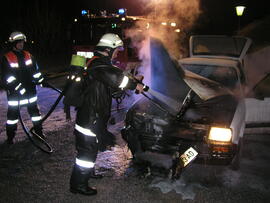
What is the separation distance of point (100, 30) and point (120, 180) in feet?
27.7

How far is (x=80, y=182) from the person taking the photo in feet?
11.8

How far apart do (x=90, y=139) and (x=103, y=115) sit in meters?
0.32

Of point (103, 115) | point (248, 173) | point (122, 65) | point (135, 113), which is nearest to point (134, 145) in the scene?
point (135, 113)

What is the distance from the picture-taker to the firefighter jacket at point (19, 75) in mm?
4973

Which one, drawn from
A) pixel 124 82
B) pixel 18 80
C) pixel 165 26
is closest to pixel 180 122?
pixel 124 82

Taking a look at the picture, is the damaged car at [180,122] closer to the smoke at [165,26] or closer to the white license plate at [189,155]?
the white license plate at [189,155]

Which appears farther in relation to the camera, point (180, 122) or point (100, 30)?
point (100, 30)

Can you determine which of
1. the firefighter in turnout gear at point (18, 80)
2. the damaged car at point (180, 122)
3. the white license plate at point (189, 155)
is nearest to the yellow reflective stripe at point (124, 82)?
the damaged car at point (180, 122)

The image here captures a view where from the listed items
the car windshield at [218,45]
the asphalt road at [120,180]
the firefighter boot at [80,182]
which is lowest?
the asphalt road at [120,180]

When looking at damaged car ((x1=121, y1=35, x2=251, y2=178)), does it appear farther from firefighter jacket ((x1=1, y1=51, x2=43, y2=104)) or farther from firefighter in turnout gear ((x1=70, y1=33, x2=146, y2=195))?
firefighter jacket ((x1=1, y1=51, x2=43, y2=104))

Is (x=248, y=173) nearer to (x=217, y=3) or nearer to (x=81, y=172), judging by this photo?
(x=81, y=172)

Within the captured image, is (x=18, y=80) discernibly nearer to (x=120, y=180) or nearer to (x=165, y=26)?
(x=120, y=180)

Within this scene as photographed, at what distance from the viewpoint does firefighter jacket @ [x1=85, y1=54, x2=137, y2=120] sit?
340cm

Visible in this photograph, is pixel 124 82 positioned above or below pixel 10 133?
above
